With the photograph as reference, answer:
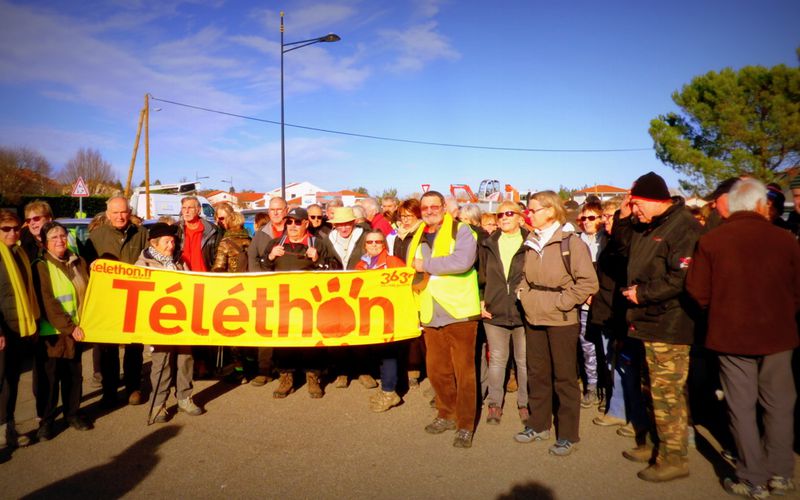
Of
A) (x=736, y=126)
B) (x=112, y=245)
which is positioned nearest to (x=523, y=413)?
(x=112, y=245)

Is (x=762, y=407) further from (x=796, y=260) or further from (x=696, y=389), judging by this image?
(x=696, y=389)

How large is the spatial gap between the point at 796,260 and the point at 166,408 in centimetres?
572

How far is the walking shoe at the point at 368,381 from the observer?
6.32 meters

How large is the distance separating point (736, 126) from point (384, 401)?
26.3 m

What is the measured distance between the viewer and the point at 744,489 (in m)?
3.66

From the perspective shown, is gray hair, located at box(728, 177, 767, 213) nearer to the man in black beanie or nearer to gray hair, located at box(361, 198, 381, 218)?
the man in black beanie

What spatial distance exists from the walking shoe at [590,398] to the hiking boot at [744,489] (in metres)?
1.86


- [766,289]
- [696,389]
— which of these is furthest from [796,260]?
[696,389]

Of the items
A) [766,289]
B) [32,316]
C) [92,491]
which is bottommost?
[92,491]

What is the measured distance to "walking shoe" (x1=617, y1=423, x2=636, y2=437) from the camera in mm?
4773

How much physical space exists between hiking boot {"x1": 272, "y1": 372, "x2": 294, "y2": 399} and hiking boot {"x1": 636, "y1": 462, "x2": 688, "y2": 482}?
148 inches

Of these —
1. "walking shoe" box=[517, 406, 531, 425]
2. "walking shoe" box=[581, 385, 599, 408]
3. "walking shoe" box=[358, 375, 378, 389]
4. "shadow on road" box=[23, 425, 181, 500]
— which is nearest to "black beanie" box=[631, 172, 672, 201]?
"walking shoe" box=[517, 406, 531, 425]

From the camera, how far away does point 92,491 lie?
3.87 metres

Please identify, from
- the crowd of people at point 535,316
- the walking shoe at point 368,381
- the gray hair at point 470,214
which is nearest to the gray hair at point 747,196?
the crowd of people at point 535,316
